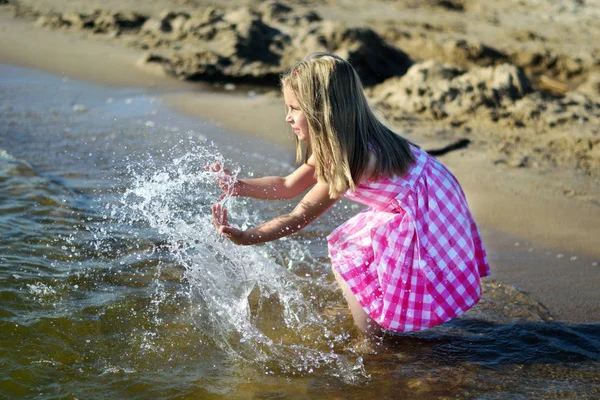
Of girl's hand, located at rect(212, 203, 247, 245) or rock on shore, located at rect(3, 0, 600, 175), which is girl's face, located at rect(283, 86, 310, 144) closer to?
girl's hand, located at rect(212, 203, 247, 245)

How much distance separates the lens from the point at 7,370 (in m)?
2.79

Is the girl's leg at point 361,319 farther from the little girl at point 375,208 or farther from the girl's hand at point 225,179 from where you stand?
the girl's hand at point 225,179

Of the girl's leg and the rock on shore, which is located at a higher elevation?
the rock on shore

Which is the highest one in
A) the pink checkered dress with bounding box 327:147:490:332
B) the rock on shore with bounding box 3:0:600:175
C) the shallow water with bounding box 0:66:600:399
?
the rock on shore with bounding box 3:0:600:175

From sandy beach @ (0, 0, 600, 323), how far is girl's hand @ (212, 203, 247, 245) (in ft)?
3.93

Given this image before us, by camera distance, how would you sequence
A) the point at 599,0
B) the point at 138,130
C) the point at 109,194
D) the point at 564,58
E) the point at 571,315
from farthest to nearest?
the point at 599,0, the point at 564,58, the point at 138,130, the point at 109,194, the point at 571,315

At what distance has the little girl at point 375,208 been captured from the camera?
2799mm

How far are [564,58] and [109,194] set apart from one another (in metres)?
5.68

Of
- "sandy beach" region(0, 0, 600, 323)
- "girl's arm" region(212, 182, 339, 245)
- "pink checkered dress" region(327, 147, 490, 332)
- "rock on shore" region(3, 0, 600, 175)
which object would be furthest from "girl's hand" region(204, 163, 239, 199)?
"rock on shore" region(3, 0, 600, 175)

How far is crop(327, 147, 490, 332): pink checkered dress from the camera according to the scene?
9.63ft

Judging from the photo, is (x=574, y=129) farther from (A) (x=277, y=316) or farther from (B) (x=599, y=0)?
(B) (x=599, y=0)

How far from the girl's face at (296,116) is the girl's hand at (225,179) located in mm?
377

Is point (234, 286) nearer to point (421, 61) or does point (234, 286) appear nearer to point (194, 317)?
point (194, 317)

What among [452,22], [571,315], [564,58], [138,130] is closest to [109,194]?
[138,130]
